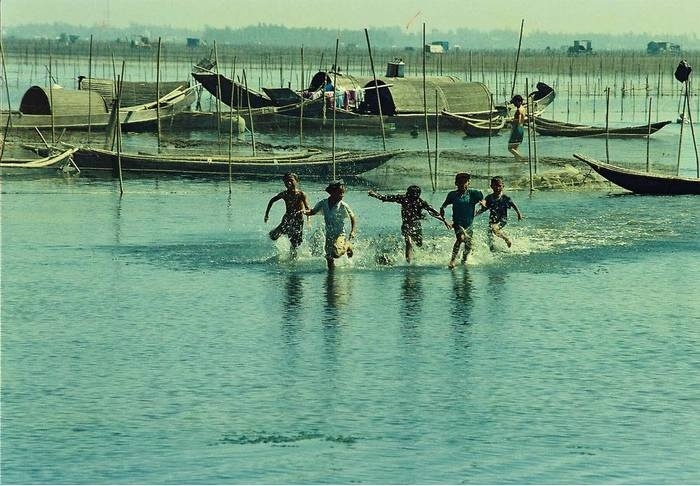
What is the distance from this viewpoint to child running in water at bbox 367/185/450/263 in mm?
17797

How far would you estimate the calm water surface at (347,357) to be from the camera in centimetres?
1059

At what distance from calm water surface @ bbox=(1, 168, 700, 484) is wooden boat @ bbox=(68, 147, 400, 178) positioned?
5.85m

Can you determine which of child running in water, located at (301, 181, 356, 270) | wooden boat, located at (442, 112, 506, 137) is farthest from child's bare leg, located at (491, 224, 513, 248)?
wooden boat, located at (442, 112, 506, 137)

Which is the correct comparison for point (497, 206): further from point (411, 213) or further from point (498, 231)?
point (411, 213)

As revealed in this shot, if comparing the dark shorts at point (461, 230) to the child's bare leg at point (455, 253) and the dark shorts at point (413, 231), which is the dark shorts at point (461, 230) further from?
the dark shorts at point (413, 231)

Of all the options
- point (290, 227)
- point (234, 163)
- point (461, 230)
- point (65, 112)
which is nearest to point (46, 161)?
point (234, 163)

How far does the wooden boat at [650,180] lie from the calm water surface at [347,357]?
350cm

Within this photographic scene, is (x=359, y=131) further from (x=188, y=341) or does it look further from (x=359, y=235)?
(x=188, y=341)

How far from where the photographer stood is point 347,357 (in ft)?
45.9

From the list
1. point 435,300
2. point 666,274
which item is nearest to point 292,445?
point 435,300

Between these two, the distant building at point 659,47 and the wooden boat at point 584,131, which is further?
the distant building at point 659,47

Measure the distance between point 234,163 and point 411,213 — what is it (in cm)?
1245

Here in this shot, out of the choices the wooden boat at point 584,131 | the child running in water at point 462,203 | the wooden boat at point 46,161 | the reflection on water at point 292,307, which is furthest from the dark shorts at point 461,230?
the wooden boat at point 584,131

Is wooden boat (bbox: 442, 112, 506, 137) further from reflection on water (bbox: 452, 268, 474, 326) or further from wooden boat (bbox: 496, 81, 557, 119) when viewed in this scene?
reflection on water (bbox: 452, 268, 474, 326)
